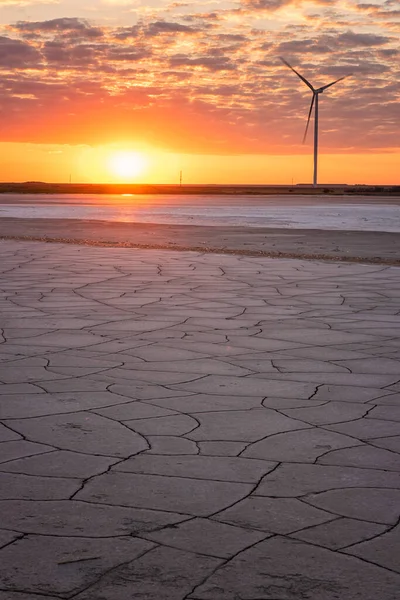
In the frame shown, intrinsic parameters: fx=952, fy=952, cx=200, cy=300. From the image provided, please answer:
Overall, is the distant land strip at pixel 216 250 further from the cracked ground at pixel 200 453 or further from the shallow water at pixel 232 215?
the shallow water at pixel 232 215

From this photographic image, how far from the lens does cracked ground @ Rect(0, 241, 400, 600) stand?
2.53m

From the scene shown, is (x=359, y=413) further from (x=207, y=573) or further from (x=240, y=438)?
(x=207, y=573)

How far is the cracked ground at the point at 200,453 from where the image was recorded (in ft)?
8.29

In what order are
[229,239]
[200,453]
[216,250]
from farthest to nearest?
[229,239]
[216,250]
[200,453]

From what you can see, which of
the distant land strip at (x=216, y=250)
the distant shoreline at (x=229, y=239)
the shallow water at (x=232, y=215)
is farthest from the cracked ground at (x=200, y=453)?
the shallow water at (x=232, y=215)

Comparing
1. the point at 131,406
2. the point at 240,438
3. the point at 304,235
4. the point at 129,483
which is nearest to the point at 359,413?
the point at 240,438

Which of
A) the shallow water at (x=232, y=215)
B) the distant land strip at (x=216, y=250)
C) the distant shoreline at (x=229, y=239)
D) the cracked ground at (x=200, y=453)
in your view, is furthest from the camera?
the shallow water at (x=232, y=215)

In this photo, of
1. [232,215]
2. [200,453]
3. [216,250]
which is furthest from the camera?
[232,215]

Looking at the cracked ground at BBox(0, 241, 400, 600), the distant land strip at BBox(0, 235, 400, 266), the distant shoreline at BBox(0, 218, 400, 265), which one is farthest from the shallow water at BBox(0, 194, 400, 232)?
the cracked ground at BBox(0, 241, 400, 600)

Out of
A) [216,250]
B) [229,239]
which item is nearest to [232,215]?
[229,239]

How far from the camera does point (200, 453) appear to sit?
143 inches

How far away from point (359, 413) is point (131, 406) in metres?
1.03

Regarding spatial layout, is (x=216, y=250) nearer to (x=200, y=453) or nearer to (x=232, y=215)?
(x=200, y=453)

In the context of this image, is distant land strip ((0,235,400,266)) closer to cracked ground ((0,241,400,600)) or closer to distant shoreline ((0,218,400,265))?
distant shoreline ((0,218,400,265))
